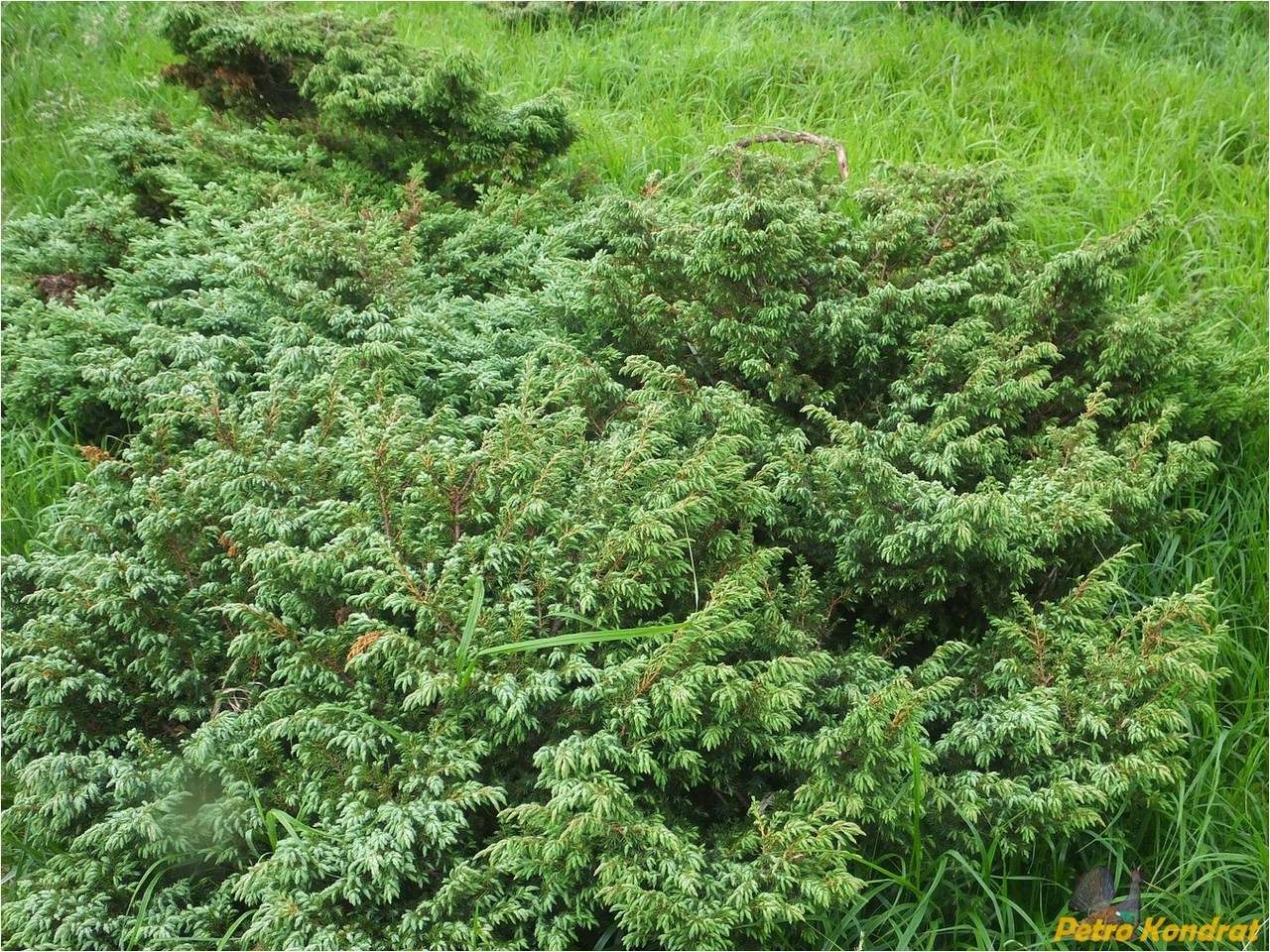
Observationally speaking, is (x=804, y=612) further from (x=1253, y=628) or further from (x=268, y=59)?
(x=268, y=59)

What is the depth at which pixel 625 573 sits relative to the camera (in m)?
1.84

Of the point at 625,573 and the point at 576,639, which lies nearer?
the point at 576,639

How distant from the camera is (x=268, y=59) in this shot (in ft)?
12.9

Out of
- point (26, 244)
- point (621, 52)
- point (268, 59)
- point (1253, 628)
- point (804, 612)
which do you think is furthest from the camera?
point (621, 52)

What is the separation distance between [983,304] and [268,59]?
2.90 m

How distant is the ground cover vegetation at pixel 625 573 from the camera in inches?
65.2

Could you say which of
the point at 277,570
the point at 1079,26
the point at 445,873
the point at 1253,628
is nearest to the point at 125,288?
the point at 277,570

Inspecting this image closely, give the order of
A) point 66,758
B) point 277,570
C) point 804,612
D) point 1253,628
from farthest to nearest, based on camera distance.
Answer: point 1253,628 → point 804,612 → point 277,570 → point 66,758

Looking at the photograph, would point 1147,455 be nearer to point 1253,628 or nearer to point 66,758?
point 1253,628

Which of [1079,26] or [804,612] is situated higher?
[1079,26]

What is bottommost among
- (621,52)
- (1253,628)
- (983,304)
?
(1253,628)

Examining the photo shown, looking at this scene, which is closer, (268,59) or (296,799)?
(296,799)

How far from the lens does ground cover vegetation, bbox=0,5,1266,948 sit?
1.66m

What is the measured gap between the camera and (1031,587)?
2.25m
